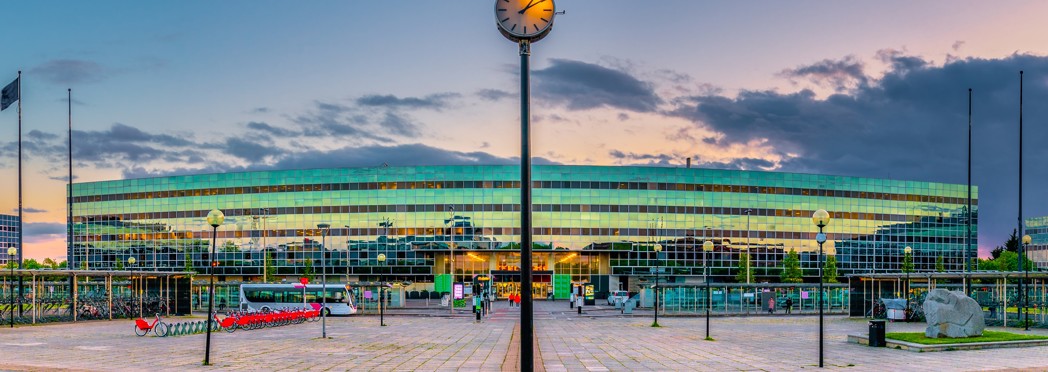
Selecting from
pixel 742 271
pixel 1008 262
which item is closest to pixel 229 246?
pixel 742 271

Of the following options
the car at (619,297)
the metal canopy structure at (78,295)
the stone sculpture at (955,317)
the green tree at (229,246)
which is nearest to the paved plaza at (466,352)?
the stone sculpture at (955,317)

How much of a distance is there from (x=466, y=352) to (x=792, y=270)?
286ft

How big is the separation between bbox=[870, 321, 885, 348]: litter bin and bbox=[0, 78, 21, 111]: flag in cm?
5558

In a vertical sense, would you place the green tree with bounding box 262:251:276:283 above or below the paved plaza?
below

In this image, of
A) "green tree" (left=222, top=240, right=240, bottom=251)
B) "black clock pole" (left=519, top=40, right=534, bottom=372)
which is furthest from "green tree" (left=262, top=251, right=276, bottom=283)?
"black clock pole" (left=519, top=40, right=534, bottom=372)

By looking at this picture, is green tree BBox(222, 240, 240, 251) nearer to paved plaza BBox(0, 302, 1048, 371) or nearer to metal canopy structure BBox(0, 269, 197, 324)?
metal canopy structure BBox(0, 269, 197, 324)

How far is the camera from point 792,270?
10838 centimetres

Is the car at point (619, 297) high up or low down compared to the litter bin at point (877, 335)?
down

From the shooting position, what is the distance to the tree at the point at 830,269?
364 ft

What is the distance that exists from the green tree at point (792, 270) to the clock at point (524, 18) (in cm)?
10195

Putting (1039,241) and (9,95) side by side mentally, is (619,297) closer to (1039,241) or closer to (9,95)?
(9,95)

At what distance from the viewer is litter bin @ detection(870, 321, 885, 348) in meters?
30.5

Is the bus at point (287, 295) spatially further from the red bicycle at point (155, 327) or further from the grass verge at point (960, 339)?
the grass verge at point (960, 339)

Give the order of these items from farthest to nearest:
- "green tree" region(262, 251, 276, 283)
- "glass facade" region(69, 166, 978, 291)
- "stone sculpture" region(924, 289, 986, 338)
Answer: "glass facade" region(69, 166, 978, 291), "green tree" region(262, 251, 276, 283), "stone sculpture" region(924, 289, 986, 338)
